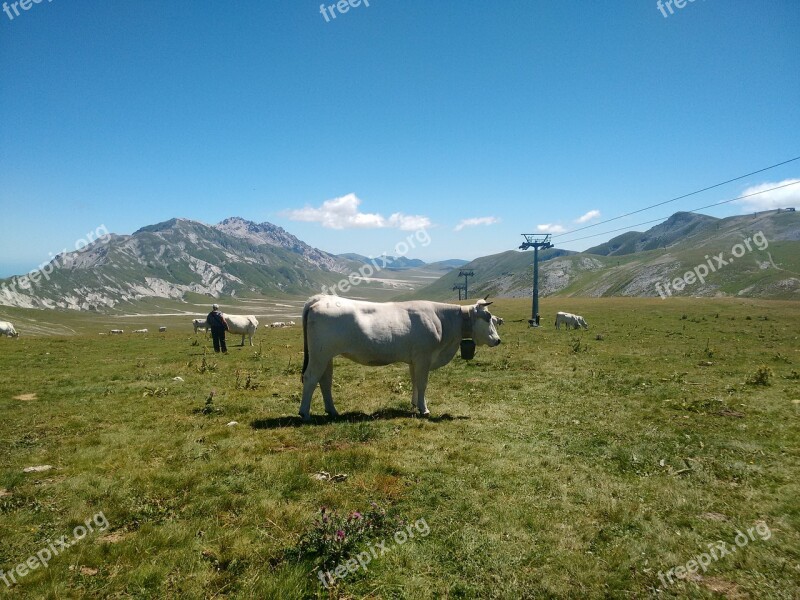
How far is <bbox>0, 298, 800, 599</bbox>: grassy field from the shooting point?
16.6 feet

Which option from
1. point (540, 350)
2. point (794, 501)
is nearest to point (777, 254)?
point (540, 350)

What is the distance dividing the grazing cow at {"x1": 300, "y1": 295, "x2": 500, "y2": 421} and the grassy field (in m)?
1.29

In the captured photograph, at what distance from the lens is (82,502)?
257 inches

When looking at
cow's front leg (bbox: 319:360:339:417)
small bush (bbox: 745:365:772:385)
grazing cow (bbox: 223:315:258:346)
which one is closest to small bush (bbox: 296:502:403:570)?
cow's front leg (bbox: 319:360:339:417)

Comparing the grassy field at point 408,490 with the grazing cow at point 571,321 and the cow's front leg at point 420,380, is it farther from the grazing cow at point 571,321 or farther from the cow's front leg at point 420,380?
the grazing cow at point 571,321

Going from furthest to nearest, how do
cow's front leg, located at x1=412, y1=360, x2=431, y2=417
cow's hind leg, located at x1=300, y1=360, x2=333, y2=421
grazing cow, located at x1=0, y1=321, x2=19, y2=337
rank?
grazing cow, located at x1=0, y1=321, x2=19, y2=337, cow's front leg, located at x1=412, y1=360, x2=431, y2=417, cow's hind leg, located at x1=300, y1=360, x2=333, y2=421

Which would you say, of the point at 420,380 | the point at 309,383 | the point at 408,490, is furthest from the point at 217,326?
the point at 408,490

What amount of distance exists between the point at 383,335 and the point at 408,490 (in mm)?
5157

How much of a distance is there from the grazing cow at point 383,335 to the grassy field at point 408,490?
4.24 ft

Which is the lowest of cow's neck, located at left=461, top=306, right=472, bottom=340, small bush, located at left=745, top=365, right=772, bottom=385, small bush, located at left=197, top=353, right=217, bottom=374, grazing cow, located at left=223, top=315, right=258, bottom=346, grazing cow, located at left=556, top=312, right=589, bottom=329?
grazing cow, located at left=556, top=312, right=589, bottom=329

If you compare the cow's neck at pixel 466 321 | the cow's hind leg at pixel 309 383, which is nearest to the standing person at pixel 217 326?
the cow's hind leg at pixel 309 383

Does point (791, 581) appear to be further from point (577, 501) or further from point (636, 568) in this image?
Answer: point (577, 501)

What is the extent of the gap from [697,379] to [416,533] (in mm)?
15227

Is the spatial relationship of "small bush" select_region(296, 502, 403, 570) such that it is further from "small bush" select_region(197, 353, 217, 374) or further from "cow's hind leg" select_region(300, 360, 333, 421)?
"small bush" select_region(197, 353, 217, 374)
